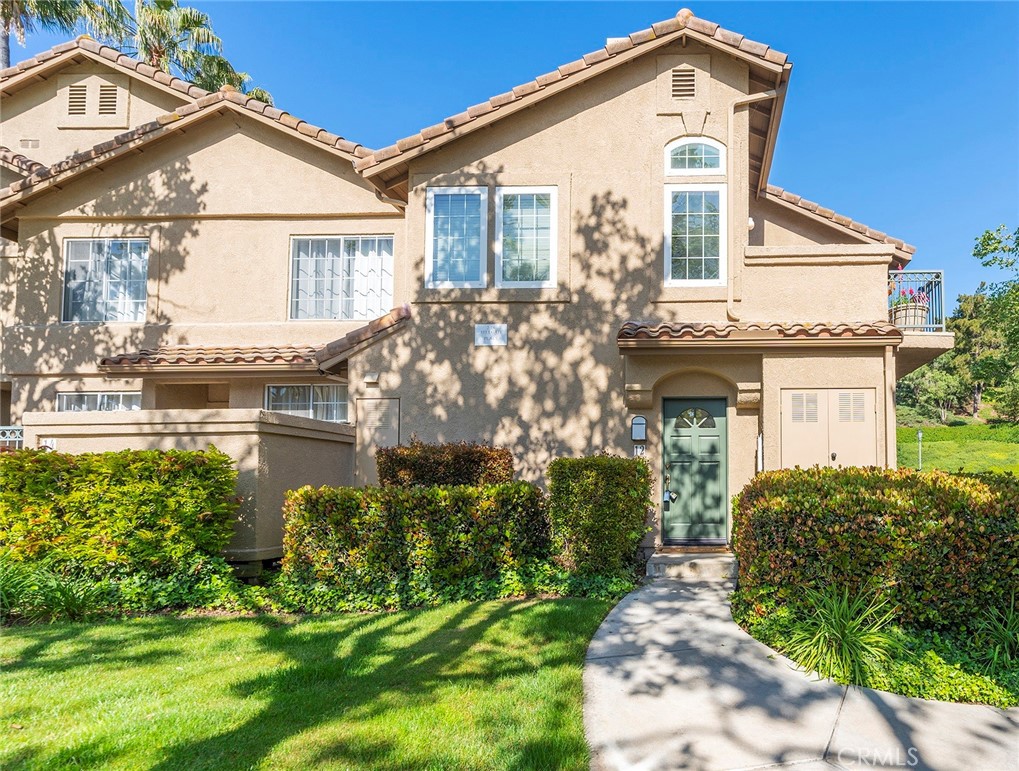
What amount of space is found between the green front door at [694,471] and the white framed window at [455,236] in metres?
3.90

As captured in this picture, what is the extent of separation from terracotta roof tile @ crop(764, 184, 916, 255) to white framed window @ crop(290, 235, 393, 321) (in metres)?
7.80

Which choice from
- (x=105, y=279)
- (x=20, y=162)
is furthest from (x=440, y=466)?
(x=20, y=162)

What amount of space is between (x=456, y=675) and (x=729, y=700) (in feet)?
6.66

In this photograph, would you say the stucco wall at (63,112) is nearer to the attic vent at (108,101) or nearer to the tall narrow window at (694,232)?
the attic vent at (108,101)

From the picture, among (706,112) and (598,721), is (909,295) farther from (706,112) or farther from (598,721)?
(598,721)

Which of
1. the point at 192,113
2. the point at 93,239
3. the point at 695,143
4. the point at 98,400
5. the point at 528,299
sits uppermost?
the point at 192,113

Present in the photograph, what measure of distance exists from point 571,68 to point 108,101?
10.8 meters

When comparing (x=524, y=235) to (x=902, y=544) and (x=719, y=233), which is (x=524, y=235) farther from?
(x=902, y=544)

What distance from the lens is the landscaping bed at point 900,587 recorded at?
16.8 feet

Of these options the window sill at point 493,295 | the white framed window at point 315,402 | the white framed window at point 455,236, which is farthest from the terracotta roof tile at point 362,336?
the white framed window at point 315,402

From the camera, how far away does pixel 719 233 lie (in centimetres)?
1068

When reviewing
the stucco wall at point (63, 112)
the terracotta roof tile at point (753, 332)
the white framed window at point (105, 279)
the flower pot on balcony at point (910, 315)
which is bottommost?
the terracotta roof tile at point (753, 332)

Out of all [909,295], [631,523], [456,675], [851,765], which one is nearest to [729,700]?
[851,765]

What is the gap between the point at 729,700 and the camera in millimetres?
4773
